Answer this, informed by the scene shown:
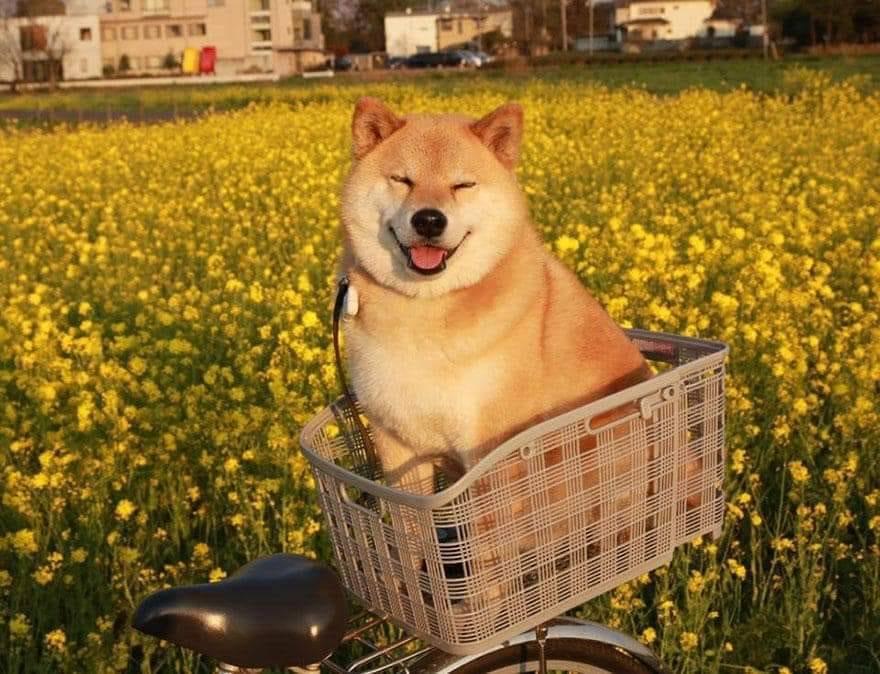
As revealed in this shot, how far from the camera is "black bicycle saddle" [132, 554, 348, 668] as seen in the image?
5.55 feet

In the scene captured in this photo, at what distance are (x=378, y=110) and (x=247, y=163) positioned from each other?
10.3 metres

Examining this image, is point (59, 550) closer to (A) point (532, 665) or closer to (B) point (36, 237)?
(A) point (532, 665)

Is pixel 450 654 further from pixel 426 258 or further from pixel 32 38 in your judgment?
pixel 32 38

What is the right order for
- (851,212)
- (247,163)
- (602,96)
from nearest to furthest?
(851,212)
(247,163)
(602,96)

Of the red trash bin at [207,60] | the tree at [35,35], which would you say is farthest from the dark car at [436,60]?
the tree at [35,35]

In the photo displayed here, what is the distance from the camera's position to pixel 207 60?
3226 inches

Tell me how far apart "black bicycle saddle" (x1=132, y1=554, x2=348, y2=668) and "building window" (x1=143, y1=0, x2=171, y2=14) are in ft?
312

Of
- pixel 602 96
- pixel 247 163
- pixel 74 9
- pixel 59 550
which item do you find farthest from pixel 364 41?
pixel 59 550

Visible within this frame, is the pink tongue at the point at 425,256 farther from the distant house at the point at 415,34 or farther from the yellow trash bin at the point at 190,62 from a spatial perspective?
the yellow trash bin at the point at 190,62

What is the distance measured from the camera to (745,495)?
3.30m

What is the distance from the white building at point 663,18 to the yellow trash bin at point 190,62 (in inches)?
1236

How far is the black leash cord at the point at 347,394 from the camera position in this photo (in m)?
2.30

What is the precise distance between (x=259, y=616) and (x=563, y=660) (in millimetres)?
761

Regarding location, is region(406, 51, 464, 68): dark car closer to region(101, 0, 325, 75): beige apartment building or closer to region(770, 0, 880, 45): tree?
region(770, 0, 880, 45): tree
